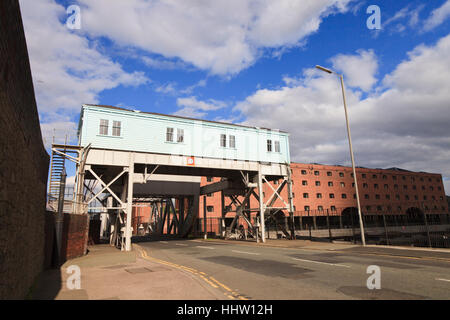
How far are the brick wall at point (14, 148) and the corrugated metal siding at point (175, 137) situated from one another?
619 inches

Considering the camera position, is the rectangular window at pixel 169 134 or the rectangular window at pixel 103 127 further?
the rectangular window at pixel 169 134

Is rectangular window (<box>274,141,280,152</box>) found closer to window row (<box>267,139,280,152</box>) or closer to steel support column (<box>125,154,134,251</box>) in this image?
window row (<box>267,139,280,152</box>)

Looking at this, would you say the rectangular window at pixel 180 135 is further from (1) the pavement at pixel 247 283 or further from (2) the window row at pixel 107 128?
(1) the pavement at pixel 247 283

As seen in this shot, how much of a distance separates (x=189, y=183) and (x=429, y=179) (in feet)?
259

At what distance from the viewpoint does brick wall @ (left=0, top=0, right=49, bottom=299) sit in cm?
441

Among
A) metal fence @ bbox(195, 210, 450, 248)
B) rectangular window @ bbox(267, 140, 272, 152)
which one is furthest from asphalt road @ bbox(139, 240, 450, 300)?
rectangular window @ bbox(267, 140, 272, 152)

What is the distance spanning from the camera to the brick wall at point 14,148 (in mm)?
4414

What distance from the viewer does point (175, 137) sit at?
2459 centimetres

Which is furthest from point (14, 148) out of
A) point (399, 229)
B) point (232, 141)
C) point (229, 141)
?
point (399, 229)

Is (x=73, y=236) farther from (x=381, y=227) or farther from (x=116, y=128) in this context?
(x=381, y=227)

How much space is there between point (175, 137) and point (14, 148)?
1931 cm

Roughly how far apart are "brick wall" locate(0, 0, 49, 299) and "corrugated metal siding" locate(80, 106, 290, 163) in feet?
51.6

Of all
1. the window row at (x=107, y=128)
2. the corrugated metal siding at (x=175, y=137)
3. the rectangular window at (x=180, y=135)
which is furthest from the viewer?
the rectangular window at (x=180, y=135)

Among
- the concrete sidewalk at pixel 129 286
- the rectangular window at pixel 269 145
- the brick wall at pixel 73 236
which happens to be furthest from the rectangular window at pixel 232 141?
the concrete sidewalk at pixel 129 286
